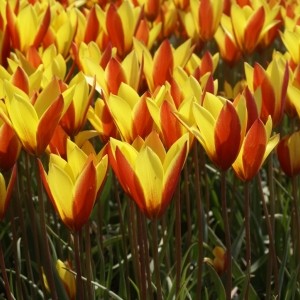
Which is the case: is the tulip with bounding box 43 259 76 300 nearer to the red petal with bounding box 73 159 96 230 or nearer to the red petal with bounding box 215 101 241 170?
the red petal with bounding box 73 159 96 230

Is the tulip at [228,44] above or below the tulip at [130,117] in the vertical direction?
above

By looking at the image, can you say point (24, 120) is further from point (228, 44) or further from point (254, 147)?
point (228, 44)

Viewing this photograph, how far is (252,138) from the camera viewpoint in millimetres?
1508

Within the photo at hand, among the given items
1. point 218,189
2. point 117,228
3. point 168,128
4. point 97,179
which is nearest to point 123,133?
point 168,128

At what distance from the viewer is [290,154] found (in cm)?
180

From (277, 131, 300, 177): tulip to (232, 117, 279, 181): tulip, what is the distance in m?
0.26

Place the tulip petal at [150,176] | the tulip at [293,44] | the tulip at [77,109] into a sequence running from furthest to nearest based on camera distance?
the tulip at [293,44]
the tulip at [77,109]
the tulip petal at [150,176]

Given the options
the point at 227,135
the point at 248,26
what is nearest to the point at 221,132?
the point at 227,135

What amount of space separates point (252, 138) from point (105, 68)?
53 centimetres

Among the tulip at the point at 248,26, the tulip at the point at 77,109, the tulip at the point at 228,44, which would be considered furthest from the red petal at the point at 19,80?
the tulip at the point at 228,44

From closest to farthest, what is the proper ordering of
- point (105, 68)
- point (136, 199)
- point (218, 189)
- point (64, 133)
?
point (136, 199) → point (64, 133) → point (105, 68) → point (218, 189)

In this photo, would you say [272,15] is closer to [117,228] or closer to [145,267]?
[117,228]

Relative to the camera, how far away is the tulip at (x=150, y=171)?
1398 millimetres

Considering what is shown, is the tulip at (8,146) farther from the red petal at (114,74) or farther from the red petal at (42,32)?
the red petal at (42,32)
